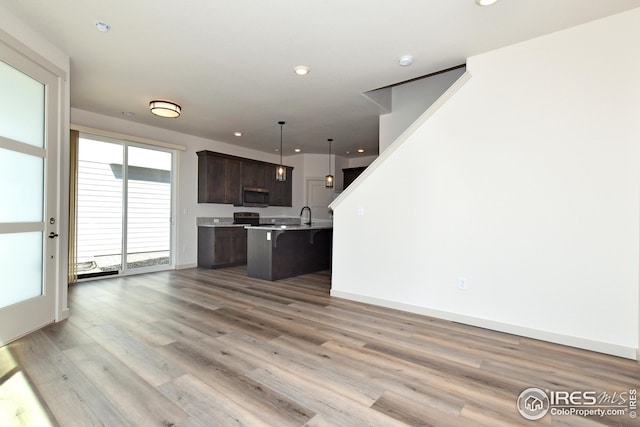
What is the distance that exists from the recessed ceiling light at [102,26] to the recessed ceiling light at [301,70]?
1.76 m

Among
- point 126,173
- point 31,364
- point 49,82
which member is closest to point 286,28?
point 49,82

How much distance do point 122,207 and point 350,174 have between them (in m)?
5.47

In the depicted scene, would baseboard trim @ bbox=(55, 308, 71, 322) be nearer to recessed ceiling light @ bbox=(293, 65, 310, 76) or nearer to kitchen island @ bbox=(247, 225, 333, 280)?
kitchen island @ bbox=(247, 225, 333, 280)

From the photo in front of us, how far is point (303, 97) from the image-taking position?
13.9 ft

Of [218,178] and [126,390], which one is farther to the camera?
[218,178]

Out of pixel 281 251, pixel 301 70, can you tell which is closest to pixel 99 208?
pixel 281 251

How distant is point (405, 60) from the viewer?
3.19 meters

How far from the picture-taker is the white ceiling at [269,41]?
94.6 inches

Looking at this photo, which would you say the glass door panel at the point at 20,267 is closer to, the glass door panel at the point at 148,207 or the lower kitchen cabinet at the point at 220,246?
Answer: the glass door panel at the point at 148,207

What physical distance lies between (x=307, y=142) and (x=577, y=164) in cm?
523

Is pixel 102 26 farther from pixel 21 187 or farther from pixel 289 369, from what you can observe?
pixel 289 369

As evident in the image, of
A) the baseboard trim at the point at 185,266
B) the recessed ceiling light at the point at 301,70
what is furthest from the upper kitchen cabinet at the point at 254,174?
the recessed ceiling light at the point at 301,70

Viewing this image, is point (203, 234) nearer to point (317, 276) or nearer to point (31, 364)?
point (317, 276)
